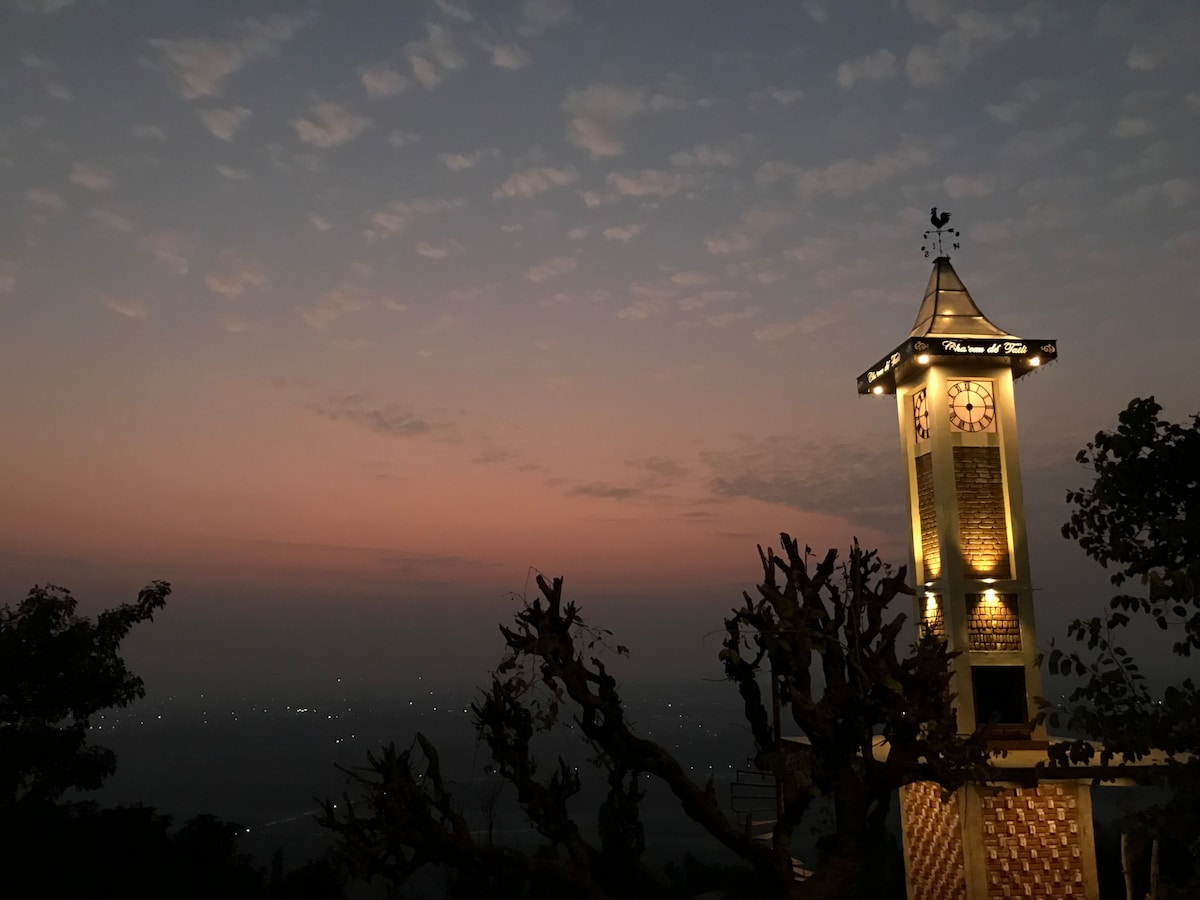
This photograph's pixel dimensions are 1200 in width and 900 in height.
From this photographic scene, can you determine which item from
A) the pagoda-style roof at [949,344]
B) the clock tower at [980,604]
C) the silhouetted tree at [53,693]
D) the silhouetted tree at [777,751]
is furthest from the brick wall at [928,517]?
the silhouetted tree at [53,693]

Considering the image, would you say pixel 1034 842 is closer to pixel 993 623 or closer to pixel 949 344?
pixel 993 623

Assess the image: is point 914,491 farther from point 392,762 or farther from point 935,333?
point 392,762

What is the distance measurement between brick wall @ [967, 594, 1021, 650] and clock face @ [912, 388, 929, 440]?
2668mm

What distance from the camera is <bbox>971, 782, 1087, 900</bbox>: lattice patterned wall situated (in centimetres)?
1248

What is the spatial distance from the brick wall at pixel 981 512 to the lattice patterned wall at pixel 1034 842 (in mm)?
3141

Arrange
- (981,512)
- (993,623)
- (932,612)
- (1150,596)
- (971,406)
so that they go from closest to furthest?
(1150,596), (993,623), (932,612), (981,512), (971,406)

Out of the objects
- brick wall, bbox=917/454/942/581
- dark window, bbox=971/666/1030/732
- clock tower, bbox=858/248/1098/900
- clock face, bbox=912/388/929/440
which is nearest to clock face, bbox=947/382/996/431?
clock tower, bbox=858/248/1098/900

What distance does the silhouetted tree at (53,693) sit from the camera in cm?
1284

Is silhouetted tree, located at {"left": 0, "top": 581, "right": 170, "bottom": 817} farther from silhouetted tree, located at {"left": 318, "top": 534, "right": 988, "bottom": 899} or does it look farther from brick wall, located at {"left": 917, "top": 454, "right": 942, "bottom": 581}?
brick wall, located at {"left": 917, "top": 454, "right": 942, "bottom": 581}

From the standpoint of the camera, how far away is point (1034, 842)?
41.2 ft

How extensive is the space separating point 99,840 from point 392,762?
12595 mm

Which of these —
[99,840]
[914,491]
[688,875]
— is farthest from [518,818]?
[914,491]

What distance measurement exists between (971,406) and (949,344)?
1066 mm

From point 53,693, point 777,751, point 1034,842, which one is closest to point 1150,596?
point 777,751
